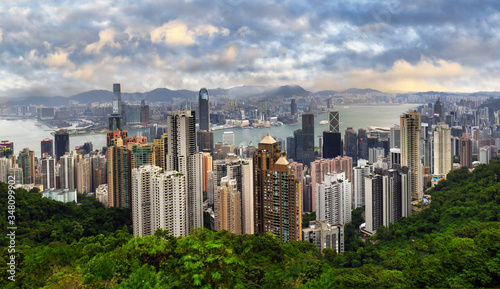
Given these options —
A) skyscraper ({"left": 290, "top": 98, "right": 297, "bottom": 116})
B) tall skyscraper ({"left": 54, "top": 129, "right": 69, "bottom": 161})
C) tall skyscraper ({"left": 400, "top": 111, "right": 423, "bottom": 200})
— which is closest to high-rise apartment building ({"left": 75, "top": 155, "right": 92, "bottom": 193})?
tall skyscraper ({"left": 54, "top": 129, "right": 69, "bottom": 161})

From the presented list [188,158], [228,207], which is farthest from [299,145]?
[228,207]

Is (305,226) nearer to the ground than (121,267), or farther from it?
nearer to the ground

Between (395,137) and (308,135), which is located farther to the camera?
(308,135)

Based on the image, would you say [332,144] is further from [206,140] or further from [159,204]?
[159,204]

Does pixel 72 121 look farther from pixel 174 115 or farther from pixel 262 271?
pixel 262 271

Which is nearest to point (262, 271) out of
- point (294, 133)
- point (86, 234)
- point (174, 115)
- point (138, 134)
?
point (86, 234)

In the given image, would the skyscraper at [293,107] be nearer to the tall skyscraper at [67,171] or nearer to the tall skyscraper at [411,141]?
the tall skyscraper at [411,141]

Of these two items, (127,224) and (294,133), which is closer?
(127,224)

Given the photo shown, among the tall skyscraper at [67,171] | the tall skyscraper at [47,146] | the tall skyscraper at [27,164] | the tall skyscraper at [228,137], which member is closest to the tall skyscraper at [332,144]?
the tall skyscraper at [228,137]
